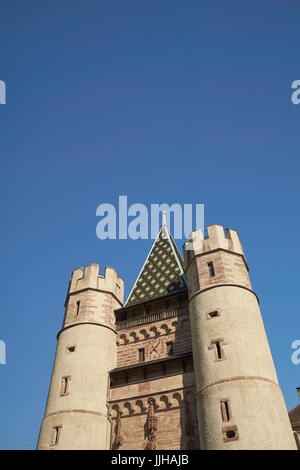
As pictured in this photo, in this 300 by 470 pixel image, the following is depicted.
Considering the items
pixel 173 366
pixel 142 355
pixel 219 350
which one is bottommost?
pixel 219 350

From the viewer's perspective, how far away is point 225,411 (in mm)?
16562

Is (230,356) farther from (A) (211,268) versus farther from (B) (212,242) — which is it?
(B) (212,242)

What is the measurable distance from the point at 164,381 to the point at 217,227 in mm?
9307

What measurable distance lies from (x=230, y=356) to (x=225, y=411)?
7.88 ft

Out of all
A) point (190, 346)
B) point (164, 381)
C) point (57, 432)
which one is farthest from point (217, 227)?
point (57, 432)

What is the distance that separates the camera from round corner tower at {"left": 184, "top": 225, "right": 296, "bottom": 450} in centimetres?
1594

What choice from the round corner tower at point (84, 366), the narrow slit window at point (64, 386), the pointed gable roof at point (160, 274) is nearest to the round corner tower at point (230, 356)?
the pointed gable roof at point (160, 274)

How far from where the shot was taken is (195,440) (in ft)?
58.6

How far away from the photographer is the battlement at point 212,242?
22859mm

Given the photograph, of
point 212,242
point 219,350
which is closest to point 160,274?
point 212,242

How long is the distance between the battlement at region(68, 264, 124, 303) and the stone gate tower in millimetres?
77

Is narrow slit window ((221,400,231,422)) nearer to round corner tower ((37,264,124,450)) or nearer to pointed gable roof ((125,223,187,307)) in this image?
round corner tower ((37,264,124,450))

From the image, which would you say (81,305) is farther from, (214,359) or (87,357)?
(214,359)

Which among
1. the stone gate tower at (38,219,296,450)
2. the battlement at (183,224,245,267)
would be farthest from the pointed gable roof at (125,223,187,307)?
the battlement at (183,224,245,267)
